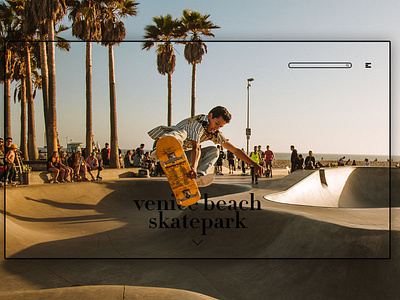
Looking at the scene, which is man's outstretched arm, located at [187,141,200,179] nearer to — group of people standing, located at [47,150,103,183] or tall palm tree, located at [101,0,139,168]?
group of people standing, located at [47,150,103,183]

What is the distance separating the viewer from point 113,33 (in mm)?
20297

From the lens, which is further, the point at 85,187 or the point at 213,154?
the point at 85,187

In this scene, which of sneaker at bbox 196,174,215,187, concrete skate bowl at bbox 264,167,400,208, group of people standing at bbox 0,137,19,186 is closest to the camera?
sneaker at bbox 196,174,215,187

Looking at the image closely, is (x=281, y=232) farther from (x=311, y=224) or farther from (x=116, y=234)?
(x=116, y=234)

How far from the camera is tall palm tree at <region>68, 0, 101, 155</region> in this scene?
62.4 ft

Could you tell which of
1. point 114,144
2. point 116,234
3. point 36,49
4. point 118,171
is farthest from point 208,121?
point 36,49

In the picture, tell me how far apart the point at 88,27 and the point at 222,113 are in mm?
17613

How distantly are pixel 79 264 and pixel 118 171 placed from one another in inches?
474

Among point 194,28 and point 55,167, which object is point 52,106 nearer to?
point 55,167

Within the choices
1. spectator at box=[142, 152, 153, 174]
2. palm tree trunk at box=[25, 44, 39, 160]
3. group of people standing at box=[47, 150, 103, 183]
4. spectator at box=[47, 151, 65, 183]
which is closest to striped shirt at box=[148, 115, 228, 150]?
group of people standing at box=[47, 150, 103, 183]

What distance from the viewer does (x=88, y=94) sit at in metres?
19.0

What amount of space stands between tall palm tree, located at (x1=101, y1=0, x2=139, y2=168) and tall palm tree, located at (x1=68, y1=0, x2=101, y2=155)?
649 mm

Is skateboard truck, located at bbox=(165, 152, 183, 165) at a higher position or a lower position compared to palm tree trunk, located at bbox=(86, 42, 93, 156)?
lower

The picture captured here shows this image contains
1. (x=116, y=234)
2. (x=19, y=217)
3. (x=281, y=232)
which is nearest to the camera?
(x=281, y=232)
